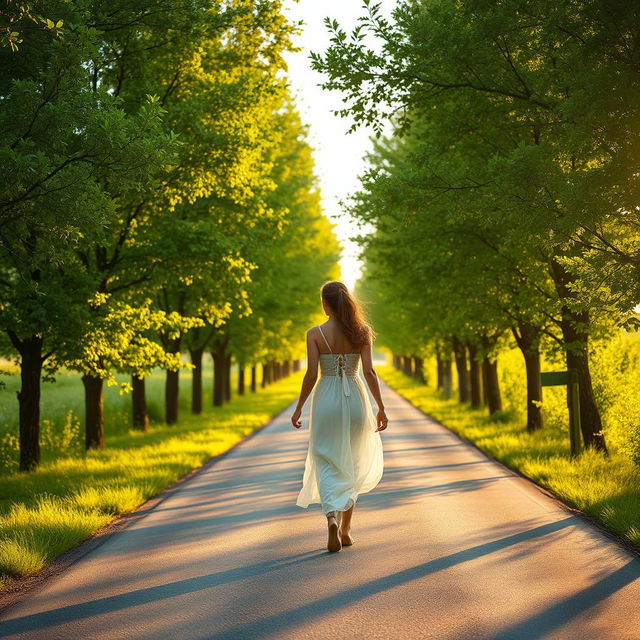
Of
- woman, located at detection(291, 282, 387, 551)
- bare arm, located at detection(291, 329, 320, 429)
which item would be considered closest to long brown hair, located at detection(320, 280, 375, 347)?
Answer: woman, located at detection(291, 282, 387, 551)

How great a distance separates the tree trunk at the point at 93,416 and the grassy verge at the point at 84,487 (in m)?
0.43

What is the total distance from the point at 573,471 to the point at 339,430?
5.00m

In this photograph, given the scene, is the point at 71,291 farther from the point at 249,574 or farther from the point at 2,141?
the point at 249,574

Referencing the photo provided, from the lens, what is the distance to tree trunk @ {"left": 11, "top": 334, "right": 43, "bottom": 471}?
480 inches

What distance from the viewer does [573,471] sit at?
993 cm

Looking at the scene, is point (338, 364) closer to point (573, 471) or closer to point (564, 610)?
point (564, 610)

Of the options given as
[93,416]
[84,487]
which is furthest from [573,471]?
[93,416]

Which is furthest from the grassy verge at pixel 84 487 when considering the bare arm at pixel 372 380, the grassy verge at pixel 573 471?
the grassy verge at pixel 573 471

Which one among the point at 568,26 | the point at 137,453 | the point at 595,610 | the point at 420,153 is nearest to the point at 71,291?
the point at 137,453

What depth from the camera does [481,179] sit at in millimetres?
9367

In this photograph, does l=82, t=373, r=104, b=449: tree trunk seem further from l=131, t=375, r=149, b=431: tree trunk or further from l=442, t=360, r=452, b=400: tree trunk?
l=442, t=360, r=452, b=400: tree trunk

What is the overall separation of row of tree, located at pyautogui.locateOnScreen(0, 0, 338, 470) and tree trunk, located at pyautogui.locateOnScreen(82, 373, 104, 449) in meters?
0.03

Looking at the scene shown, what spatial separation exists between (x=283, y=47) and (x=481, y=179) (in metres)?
6.00

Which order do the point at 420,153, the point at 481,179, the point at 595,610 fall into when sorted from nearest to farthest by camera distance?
the point at 595,610, the point at 481,179, the point at 420,153
